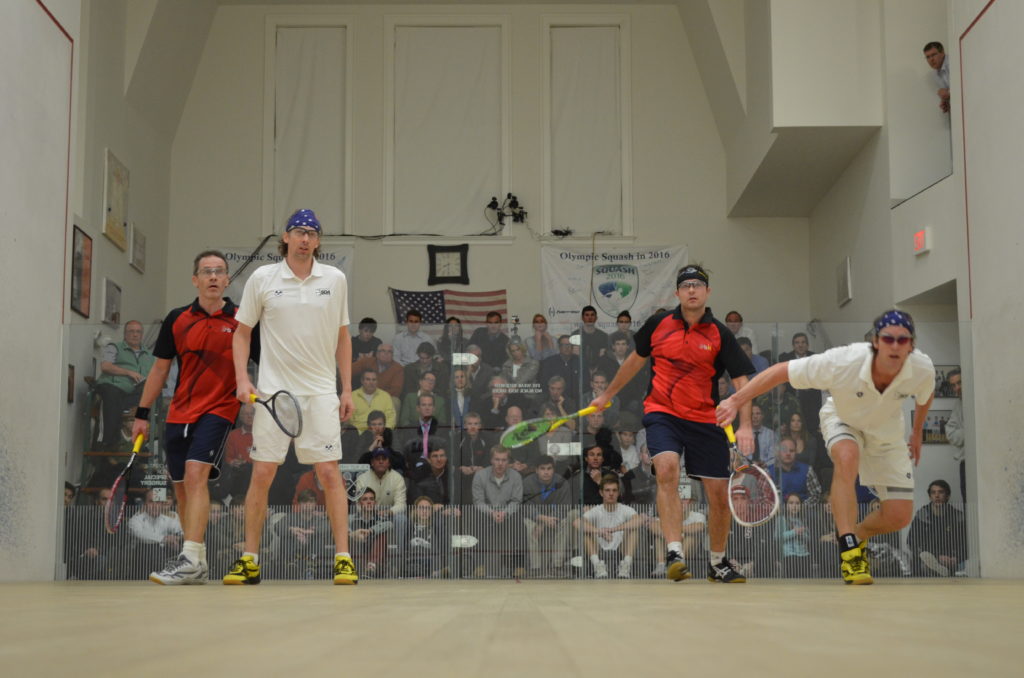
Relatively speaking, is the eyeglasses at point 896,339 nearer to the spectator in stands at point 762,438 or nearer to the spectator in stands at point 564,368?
the spectator in stands at point 762,438

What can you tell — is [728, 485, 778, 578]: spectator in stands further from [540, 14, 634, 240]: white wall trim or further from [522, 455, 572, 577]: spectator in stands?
[540, 14, 634, 240]: white wall trim

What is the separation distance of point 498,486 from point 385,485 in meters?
0.76

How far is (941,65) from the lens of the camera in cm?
1038

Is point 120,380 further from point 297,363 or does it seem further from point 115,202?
point 115,202

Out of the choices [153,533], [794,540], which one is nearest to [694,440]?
[794,540]

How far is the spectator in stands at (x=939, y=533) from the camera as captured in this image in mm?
8523

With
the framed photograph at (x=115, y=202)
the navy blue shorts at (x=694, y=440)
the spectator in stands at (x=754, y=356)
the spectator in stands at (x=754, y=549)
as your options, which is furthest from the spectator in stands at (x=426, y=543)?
the framed photograph at (x=115, y=202)

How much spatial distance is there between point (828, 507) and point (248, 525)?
4.15m

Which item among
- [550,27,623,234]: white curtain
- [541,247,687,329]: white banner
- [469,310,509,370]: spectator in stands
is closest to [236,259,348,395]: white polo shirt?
[469,310,509,370]: spectator in stands

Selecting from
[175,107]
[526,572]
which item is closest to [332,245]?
[175,107]

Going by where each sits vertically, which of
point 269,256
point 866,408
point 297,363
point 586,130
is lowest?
point 866,408

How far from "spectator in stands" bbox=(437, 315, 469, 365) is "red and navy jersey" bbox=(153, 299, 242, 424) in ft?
8.42

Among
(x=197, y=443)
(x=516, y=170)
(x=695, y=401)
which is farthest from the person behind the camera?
(x=516, y=170)

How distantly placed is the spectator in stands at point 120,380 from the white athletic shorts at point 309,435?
10.4 ft
